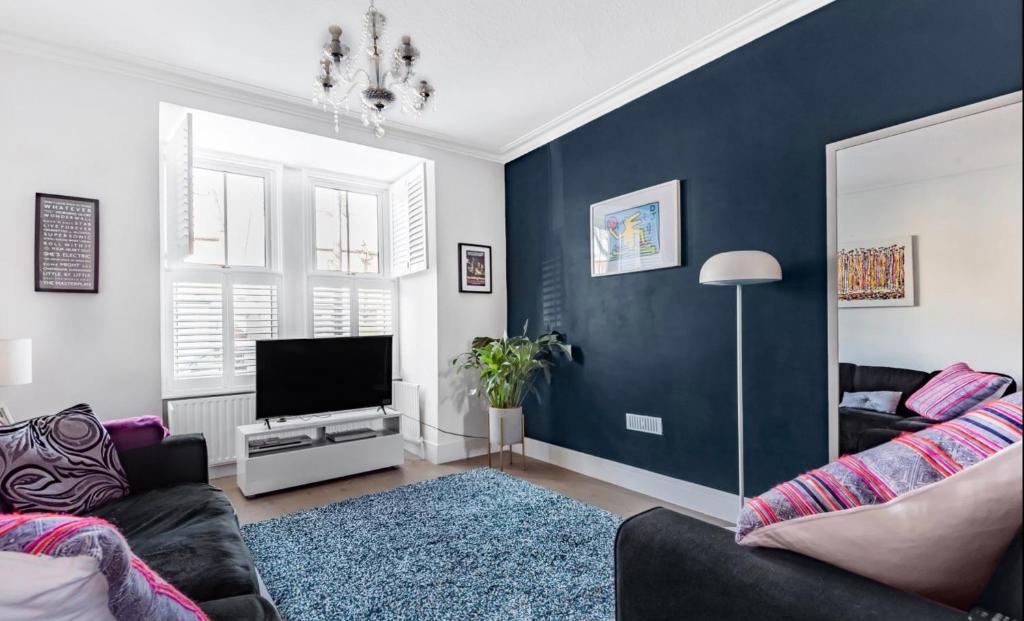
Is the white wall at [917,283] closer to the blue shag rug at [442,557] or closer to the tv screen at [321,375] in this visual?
the blue shag rug at [442,557]

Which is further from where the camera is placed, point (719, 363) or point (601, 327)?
point (601, 327)

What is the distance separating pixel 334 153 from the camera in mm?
4035

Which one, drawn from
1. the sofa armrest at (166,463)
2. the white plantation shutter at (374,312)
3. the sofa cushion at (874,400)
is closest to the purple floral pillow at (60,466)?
the sofa armrest at (166,463)

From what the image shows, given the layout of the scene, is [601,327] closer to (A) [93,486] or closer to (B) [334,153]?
(B) [334,153]

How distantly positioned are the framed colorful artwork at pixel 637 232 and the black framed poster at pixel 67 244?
3070 millimetres

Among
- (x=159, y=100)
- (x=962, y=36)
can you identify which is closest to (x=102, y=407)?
(x=159, y=100)

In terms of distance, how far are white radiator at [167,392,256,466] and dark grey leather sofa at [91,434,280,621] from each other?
1.32m

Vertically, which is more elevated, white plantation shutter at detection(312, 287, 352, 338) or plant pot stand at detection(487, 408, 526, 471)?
white plantation shutter at detection(312, 287, 352, 338)

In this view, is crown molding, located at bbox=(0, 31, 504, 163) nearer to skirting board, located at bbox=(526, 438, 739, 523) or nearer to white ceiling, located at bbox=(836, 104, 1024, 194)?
skirting board, located at bbox=(526, 438, 739, 523)

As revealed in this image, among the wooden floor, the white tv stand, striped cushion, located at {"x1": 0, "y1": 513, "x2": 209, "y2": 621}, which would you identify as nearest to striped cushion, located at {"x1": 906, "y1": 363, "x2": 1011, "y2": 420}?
the wooden floor

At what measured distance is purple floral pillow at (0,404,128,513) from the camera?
186 cm

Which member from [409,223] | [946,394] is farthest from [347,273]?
[946,394]

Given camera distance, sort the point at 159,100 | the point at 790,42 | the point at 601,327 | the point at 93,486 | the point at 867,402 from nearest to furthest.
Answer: the point at 93,486 → the point at 867,402 → the point at 790,42 → the point at 159,100 → the point at 601,327

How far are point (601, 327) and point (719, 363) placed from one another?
0.95 m
